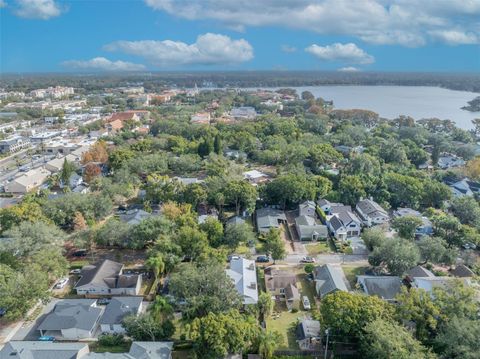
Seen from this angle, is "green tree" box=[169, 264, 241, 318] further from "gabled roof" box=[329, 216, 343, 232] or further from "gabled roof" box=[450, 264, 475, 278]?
"gabled roof" box=[450, 264, 475, 278]

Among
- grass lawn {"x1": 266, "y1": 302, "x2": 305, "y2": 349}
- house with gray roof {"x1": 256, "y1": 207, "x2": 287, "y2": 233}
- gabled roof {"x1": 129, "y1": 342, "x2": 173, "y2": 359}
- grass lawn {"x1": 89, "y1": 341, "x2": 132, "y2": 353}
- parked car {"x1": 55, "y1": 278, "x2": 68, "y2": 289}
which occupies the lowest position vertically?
grass lawn {"x1": 89, "y1": 341, "x2": 132, "y2": 353}

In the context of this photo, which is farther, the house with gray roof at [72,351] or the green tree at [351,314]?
the green tree at [351,314]

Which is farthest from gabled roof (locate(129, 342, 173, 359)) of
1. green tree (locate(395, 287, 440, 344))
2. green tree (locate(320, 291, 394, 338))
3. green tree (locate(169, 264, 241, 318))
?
green tree (locate(395, 287, 440, 344))

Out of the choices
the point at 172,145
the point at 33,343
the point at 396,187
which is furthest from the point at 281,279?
the point at 172,145

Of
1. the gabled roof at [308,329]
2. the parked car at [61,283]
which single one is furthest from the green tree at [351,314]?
the parked car at [61,283]

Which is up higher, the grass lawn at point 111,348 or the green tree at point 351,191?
the green tree at point 351,191

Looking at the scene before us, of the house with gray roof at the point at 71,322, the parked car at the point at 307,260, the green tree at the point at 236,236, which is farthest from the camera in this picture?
the parked car at the point at 307,260

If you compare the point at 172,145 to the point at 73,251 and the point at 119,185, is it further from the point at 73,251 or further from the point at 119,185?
the point at 73,251

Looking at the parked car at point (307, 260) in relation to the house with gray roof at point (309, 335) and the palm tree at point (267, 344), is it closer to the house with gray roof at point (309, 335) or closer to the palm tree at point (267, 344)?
the house with gray roof at point (309, 335)
